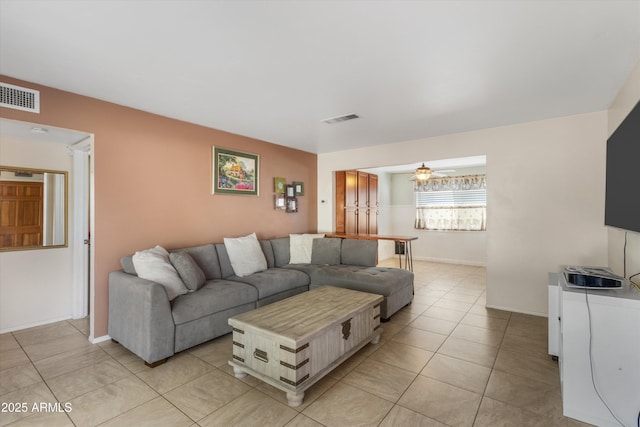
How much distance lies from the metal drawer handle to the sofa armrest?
894 mm

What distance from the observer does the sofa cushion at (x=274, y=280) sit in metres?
3.41

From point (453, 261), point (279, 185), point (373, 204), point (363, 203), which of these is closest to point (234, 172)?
point (279, 185)

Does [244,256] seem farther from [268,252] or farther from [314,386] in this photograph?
[314,386]

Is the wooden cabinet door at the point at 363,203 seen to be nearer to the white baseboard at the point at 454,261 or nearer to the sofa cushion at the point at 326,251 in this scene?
the sofa cushion at the point at 326,251

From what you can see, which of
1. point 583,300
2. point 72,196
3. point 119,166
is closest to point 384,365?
point 583,300

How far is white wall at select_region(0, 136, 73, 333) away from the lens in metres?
3.14

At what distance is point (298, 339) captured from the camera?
192 cm

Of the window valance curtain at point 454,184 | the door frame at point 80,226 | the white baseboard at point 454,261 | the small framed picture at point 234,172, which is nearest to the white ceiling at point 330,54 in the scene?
the small framed picture at point 234,172

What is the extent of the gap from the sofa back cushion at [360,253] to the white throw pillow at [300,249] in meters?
0.54

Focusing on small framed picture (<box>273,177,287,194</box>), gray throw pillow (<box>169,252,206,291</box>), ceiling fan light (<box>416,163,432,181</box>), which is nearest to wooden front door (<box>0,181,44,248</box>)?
→ gray throw pillow (<box>169,252,206,291</box>)

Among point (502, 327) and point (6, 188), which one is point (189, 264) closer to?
point (6, 188)

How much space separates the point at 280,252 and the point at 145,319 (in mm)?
2241

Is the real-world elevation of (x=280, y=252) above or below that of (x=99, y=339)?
above

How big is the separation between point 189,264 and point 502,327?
344 cm
